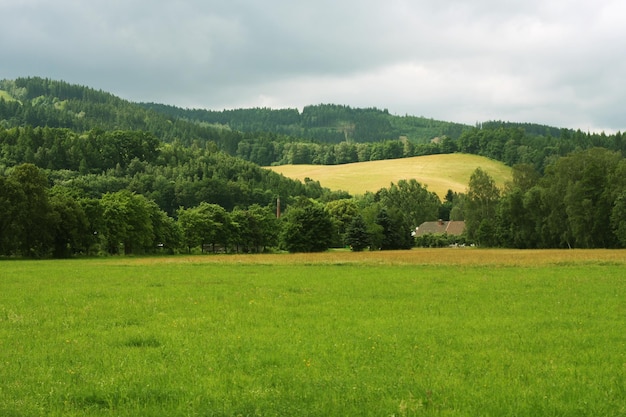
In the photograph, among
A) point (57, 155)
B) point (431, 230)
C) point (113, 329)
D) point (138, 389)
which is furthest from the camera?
point (57, 155)

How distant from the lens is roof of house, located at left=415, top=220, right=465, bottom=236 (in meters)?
168

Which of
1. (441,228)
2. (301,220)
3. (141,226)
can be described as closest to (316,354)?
(141,226)

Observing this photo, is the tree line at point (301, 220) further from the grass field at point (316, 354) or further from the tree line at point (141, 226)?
the grass field at point (316, 354)

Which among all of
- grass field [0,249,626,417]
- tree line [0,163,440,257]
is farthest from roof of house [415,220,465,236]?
grass field [0,249,626,417]

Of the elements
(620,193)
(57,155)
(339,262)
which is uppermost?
(57,155)

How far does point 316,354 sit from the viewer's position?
47.2ft

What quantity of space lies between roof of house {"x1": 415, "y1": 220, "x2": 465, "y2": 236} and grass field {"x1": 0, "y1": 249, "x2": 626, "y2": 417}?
464 ft

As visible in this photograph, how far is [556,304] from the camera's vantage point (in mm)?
23891

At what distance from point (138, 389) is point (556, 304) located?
59.4 ft

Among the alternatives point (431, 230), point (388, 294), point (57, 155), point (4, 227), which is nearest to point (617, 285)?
point (388, 294)

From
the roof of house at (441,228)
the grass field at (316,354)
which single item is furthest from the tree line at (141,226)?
the grass field at (316,354)

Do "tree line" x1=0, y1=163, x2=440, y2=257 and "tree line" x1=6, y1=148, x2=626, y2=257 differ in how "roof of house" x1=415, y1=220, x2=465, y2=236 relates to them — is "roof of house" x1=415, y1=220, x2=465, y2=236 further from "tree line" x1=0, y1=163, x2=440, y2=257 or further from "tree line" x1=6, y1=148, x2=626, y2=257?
"tree line" x1=6, y1=148, x2=626, y2=257

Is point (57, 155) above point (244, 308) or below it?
above

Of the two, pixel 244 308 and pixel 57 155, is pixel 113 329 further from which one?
pixel 57 155
